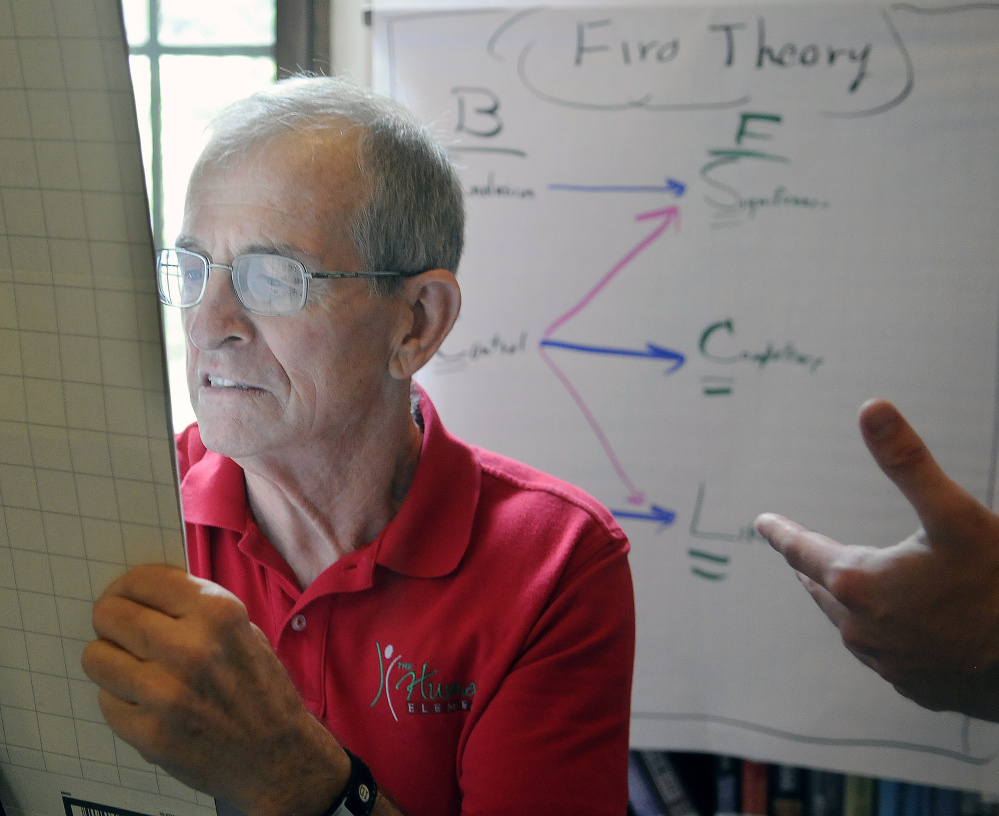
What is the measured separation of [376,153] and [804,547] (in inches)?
24.3

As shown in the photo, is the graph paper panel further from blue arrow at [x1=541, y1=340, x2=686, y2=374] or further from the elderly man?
blue arrow at [x1=541, y1=340, x2=686, y2=374]

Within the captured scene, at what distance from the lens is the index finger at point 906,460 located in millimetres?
612

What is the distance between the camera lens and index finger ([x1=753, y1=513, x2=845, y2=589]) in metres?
0.70

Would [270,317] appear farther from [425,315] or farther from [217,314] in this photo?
[425,315]

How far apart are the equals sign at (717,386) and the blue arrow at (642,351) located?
67 mm

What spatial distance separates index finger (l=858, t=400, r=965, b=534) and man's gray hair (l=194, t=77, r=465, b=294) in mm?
549

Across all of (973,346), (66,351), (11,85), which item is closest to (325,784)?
(66,351)

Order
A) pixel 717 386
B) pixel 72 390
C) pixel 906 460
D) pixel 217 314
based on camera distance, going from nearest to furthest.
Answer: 1. pixel 72 390
2. pixel 906 460
3. pixel 217 314
4. pixel 717 386

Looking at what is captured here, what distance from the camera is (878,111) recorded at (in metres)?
1.55

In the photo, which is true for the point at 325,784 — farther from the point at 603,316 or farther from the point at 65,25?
the point at 603,316

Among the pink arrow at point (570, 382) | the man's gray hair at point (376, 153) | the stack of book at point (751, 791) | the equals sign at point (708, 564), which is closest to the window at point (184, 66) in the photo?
the pink arrow at point (570, 382)

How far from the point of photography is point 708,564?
172cm

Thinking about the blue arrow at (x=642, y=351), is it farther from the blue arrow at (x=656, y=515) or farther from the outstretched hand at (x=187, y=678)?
the outstretched hand at (x=187, y=678)

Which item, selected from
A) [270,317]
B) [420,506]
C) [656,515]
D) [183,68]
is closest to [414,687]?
[420,506]
